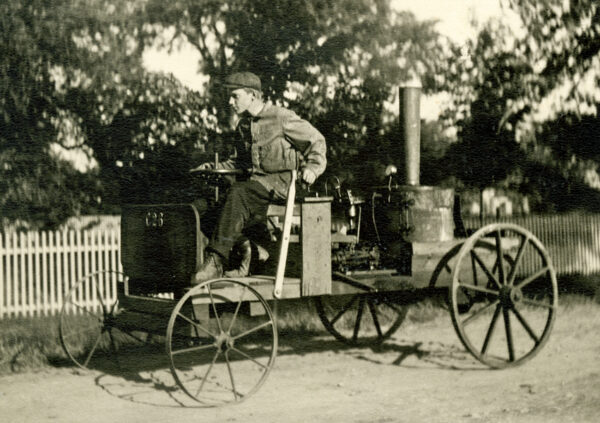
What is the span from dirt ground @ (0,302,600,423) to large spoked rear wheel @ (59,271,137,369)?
341 mm

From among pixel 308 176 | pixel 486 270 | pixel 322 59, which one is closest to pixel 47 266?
pixel 322 59

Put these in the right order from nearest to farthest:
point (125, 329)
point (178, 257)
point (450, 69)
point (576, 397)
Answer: point (576, 397) < point (178, 257) < point (125, 329) < point (450, 69)

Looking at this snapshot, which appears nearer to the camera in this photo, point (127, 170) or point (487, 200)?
point (127, 170)

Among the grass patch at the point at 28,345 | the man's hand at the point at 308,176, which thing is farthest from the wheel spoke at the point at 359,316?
the grass patch at the point at 28,345

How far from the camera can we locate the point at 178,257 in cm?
584

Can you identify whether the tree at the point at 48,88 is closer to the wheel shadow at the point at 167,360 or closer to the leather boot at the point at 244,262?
the wheel shadow at the point at 167,360

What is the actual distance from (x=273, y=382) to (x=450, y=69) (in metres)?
9.48

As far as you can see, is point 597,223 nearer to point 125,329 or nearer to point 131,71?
point 131,71

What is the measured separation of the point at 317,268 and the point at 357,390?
1.02 meters

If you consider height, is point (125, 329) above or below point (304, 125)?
below

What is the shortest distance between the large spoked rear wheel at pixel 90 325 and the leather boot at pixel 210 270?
39.7 inches

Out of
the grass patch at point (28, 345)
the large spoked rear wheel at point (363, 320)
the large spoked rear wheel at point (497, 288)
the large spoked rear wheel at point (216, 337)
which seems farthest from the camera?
the large spoked rear wheel at point (363, 320)

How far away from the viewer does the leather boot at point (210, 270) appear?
580 centimetres

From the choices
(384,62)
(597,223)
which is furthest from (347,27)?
(597,223)
